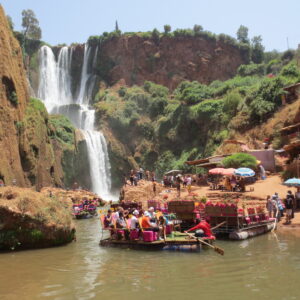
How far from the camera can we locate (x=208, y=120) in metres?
51.9

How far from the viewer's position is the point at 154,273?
12.0 m

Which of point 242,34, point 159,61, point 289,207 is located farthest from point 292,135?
point 242,34

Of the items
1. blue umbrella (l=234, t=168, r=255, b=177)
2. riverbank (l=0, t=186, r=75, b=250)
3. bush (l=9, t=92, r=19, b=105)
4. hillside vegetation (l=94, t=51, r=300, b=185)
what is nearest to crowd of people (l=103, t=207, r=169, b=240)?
riverbank (l=0, t=186, r=75, b=250)

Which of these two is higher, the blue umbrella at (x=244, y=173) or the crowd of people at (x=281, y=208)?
the blue umbrella at (x=244, y=173)

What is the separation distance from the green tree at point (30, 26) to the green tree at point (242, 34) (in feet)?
129

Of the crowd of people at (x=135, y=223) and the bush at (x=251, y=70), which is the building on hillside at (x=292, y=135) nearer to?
the crowd of people at (x=135, y=223)

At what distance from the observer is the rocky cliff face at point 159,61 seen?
7312cm

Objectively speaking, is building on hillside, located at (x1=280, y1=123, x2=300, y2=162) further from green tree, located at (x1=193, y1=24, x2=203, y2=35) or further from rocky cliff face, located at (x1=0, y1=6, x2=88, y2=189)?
green tree, located at (x1=193, y1=24, x2=203, y2=35)

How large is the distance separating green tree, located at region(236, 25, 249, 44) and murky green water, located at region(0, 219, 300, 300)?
7410 cm

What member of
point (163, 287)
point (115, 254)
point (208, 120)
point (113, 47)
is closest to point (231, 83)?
point (208, 120)

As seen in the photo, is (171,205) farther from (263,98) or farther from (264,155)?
(263,98)

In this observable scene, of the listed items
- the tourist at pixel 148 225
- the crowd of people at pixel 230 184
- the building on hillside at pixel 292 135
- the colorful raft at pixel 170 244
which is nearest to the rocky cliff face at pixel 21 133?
the crowd of people at pixel 230 184

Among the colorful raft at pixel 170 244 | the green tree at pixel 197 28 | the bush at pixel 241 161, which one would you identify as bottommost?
the colorful raft at pixel 170 244

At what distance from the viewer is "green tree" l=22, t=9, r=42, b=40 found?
255 feet
